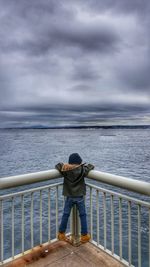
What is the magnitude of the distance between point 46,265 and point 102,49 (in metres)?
9.81

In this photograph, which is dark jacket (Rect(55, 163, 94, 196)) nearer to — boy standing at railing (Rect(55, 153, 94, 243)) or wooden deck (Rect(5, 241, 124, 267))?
boy standing at railing (Rect(55, 153, 94, 243))

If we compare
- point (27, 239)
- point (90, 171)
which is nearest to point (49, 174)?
point (90, 171)

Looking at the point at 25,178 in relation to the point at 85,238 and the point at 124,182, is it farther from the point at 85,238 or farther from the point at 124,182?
the point at 85,238

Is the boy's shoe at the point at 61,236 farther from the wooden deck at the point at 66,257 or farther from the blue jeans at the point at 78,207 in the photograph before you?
the blue jeans at the point at 78,207

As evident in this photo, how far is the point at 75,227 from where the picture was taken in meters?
3.16

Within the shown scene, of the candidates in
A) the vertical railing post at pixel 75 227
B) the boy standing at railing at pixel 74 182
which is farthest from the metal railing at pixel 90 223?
the boy standing at railing at pixel 74 182

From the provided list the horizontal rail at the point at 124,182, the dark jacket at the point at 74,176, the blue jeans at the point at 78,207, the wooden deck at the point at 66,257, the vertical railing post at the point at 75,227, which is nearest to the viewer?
the horizontal rail at the point at 124,182

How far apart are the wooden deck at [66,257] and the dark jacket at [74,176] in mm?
756

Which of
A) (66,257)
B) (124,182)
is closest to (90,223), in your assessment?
(66,257)

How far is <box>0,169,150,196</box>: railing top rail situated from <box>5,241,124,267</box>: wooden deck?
986 millimetres

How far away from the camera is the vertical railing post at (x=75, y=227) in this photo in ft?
10.3

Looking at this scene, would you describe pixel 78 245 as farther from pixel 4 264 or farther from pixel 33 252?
pixel 4 264

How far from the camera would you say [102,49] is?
416 inches

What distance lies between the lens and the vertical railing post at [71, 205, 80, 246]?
313 centimetres
